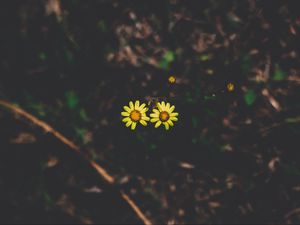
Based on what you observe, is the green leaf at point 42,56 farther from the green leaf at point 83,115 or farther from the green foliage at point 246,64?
the green foliage at point 246,64

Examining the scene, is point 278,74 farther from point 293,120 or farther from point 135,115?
point 135,115

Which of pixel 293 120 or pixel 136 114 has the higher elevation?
pixel 293 120

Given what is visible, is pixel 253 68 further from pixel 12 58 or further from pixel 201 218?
pixel 12 58

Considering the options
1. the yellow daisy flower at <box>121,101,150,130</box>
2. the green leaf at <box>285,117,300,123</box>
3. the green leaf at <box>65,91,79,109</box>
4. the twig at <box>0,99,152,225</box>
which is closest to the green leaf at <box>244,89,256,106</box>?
the green leaf at <box>285,117,300,123</box>

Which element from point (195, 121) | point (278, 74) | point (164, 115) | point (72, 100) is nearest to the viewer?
point (164, 115)

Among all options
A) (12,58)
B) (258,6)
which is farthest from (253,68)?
(12,58)

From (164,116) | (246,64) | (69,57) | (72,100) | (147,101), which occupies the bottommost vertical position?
(164,116)

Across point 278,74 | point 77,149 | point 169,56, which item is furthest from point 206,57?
point 77,149

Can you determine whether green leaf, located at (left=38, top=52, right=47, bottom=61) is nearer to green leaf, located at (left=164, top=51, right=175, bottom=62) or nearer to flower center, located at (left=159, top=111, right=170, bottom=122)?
green leaf, located at (left=164, top=51, right=175, bottom=62)
